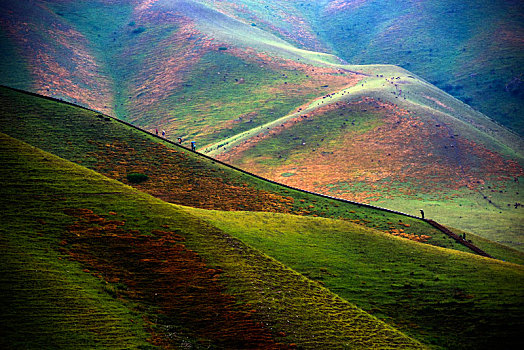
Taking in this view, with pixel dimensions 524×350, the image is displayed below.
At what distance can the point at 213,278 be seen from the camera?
21.2 m

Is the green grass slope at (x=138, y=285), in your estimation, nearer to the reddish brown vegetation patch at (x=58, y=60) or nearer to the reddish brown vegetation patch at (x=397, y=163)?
the reddish brown vegetation patch at (x=397, y=163)

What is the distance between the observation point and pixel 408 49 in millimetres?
157625

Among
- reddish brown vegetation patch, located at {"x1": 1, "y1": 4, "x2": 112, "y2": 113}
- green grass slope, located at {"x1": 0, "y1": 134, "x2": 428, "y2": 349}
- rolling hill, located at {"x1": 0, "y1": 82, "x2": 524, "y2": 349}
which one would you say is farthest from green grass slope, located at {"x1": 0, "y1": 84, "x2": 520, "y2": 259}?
reddish brown vegetation patch, located at {"x1": 1, "y1": 4, "x2": 112, "y2": 113}

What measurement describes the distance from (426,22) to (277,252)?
168805 millimetres

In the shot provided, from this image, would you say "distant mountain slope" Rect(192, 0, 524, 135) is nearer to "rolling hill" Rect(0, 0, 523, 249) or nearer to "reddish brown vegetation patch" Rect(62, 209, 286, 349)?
"rolling hill" Rect(0, 0, 523, 249)

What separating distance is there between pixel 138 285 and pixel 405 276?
56.2 feet

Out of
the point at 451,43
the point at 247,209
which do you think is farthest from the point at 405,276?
the point at 451,43

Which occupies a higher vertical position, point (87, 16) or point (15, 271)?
point (87, 16)

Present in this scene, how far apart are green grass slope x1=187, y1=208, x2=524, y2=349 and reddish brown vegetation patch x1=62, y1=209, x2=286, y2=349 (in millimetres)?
7454

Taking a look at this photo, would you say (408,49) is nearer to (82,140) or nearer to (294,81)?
(294,81)

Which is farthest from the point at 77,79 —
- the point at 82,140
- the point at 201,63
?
the point at 82,140

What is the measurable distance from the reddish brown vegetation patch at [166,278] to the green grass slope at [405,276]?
745 cm

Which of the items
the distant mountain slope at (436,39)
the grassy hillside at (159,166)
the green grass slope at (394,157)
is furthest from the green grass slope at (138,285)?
the distant mountain slope at (436,39)

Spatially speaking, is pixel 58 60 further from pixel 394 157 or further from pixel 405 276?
pixel 405 276
